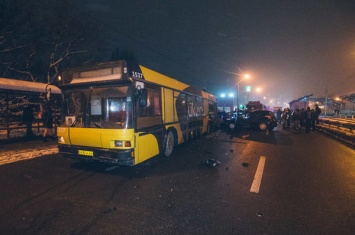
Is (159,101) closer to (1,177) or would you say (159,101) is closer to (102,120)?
(102,120)

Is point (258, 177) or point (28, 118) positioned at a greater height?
point (28, 118)

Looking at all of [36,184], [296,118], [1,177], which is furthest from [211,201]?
[296,118]

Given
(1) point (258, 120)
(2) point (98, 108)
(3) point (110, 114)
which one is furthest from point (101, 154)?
(1) point (258, 120)

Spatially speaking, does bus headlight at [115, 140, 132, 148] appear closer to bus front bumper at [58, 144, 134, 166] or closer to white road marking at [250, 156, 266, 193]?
bus front bumper at [58, 144, 134, 166]

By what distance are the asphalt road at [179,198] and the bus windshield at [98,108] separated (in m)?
1.52

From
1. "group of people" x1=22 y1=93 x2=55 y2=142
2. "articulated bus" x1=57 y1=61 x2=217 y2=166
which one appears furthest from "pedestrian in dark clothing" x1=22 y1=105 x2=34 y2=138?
"articulated bus" x1=57 y1=61 x2=217 y2=166

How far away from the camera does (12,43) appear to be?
18.0 metres

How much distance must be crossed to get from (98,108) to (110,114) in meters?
0.45

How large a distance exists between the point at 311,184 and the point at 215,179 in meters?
2.35

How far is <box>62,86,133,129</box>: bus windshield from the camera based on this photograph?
5.60 meters

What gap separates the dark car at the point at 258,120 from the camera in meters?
17.5

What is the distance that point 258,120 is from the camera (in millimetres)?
17703

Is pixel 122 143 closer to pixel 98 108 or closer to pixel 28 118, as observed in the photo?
pixel 98 108

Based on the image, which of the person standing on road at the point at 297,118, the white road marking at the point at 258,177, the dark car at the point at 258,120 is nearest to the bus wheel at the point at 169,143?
the white road marking at the point at 258,177
